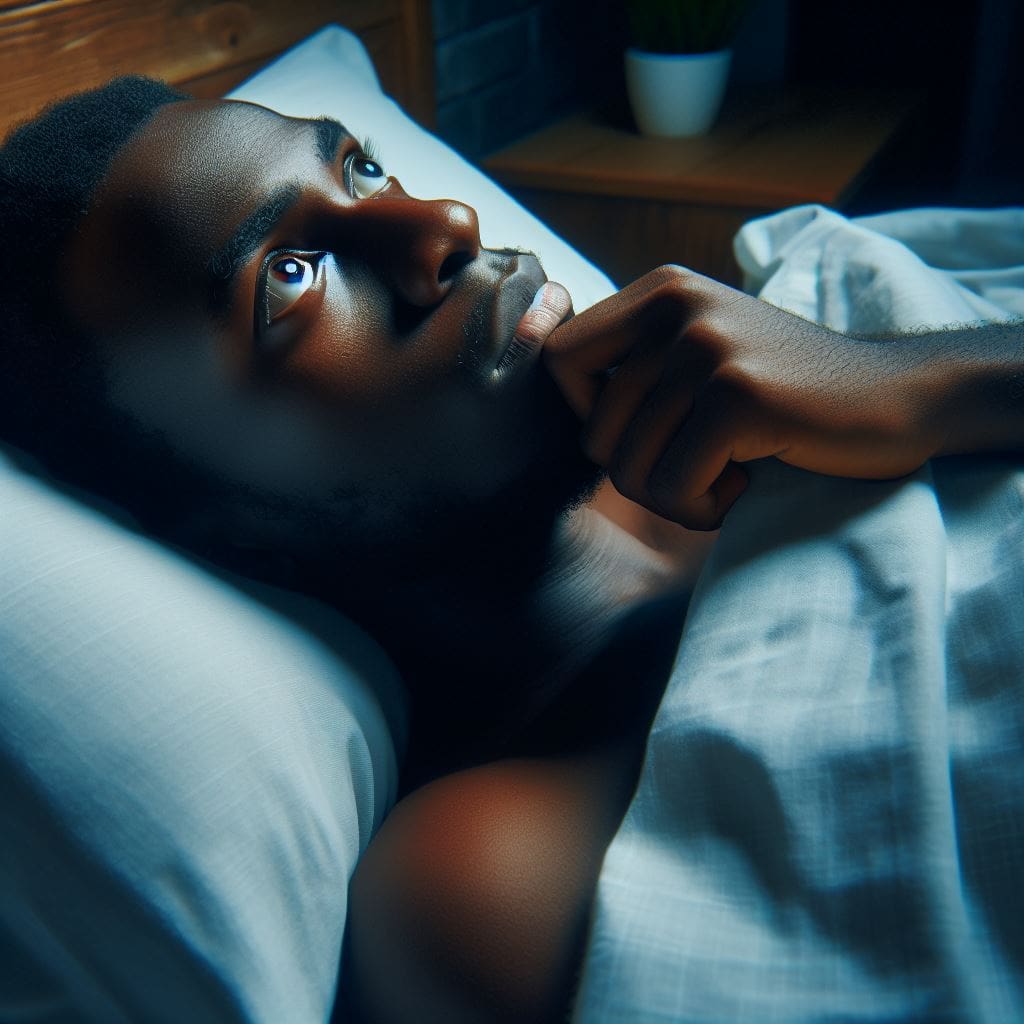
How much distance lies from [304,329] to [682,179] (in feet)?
3.03

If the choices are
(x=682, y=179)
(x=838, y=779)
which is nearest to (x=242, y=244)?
(x=838, y=779)

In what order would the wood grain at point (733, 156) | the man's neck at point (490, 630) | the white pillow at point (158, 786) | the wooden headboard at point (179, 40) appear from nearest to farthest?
the white pillow at point (158, 786) < the man's neck at point (490, 630) < the wooden headboard at point (179, 40) < the wood grain at point (733, 156)

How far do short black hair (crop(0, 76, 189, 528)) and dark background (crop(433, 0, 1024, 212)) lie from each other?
1089 millimetres

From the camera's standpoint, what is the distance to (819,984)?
51 centimetres

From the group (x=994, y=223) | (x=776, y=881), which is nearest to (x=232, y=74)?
(x=994, y=223)

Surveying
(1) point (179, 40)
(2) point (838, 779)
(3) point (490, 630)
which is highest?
(1) point (179, 40)

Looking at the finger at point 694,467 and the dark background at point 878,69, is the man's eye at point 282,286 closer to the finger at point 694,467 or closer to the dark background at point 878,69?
the finger at point 694,467

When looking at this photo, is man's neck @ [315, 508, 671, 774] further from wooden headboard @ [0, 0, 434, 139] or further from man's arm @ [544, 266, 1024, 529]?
wooden headboard @ [0, 0, 434, 139]

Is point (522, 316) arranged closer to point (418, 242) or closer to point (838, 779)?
point (418, 242)

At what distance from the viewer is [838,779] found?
560 mm

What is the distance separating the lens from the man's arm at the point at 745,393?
27.0 inches

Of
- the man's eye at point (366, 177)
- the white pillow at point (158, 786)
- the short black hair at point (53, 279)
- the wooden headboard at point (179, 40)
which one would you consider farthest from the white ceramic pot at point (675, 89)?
the white pillow at point (158, 786)

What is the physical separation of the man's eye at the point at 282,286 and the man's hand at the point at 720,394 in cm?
19

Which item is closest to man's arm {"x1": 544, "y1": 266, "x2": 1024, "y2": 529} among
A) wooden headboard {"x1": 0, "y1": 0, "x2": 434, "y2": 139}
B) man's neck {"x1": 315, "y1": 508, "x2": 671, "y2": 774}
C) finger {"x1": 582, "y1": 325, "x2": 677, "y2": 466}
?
finger {"x1": 582, "y1": 325, "x2": 677, "y2": 466}
